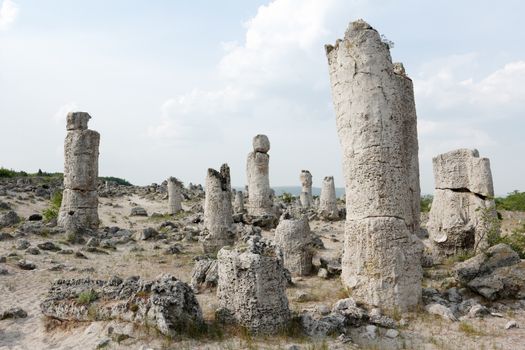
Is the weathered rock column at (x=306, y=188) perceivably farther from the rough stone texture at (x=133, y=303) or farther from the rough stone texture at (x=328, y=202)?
the rough stone texture at (x=133, y=303)

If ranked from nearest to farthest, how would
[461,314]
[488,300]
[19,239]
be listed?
[461,314]
[488,300]
[19,239]

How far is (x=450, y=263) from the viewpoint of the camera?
11242mm

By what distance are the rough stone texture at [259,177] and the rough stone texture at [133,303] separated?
39.5 ft

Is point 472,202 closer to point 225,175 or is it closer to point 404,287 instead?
point 404,287

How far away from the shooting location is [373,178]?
25.9 ft

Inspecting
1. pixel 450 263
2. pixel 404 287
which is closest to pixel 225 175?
pixel 450 263

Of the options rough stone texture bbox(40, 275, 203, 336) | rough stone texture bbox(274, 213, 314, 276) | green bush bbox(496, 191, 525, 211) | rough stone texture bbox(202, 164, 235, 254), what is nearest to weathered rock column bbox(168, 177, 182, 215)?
rough stone texture bbox(202, 164, 235, 254)

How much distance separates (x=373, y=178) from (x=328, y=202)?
1648 centimetres

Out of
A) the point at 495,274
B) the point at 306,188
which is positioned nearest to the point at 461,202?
the point at 495,274

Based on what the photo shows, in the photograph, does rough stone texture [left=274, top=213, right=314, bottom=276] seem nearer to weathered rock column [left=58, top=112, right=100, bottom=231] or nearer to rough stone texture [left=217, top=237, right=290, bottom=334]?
rough stone texture [left=217, top=237, right=290, bottom=334]

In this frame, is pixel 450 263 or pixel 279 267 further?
pixel 450 263

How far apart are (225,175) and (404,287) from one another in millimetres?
A: 8061

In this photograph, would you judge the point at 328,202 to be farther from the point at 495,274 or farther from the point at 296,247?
the point at 495,274

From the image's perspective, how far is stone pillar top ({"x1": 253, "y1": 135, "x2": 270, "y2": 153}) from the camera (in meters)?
19.5
